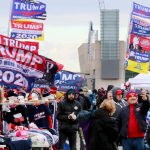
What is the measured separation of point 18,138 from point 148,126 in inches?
84.1

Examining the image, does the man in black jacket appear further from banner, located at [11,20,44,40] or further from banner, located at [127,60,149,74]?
banner, located at [11,20,44,40]

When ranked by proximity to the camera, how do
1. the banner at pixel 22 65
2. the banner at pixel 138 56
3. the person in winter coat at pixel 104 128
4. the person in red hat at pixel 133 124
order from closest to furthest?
the person in winter coat at pixel 104 128 → the person in red hat at pixel 133 124 → the banner at pixel 22 65 → the banner at pixel 138 56

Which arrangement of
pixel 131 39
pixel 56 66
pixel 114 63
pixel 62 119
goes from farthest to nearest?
1. pixel 114 63
2. pixel 131 39
3. pixel 62 119
4. pixel 56 66

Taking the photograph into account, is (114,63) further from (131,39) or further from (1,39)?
(1,39)

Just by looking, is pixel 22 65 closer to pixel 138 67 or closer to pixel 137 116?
pixel 137 116

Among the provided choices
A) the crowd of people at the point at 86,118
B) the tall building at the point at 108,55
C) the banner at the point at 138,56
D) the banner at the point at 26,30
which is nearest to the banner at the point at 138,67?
the banner at the point at 138,56

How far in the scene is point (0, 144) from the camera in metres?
10.4

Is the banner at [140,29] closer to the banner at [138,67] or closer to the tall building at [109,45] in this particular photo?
the banner at [138,67]

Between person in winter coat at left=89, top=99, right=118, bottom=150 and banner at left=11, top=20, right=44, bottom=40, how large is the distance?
14409 millimetres

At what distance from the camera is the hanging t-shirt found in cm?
1295

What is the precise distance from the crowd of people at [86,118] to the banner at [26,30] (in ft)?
33.2

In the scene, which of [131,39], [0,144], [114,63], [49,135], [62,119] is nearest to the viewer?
[0,144]

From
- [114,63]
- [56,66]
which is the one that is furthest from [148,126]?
[114,63]

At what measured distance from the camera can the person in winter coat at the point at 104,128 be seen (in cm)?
1066
